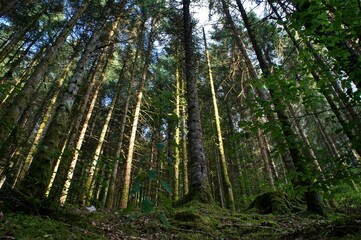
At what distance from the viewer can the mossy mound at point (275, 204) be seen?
6641 mm

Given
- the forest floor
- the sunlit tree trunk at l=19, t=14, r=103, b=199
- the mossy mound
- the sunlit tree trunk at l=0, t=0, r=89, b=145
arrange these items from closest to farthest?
the forest floor < the sunlit tree trunk at l=19, t=14, r=103, b=199 < the sunlit tree trunk at l=0, t=0, r=89, b=145 < the mossy mound

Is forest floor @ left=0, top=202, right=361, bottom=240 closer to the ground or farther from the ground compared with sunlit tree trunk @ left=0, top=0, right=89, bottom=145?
closer to the ground

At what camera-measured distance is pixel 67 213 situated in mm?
3387

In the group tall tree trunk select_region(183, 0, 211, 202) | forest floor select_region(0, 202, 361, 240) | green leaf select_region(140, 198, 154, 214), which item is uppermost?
tall tree trunk select_region(183, 0, 211, 202)

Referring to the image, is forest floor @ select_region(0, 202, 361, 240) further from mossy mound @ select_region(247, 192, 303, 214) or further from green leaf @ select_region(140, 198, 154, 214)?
mossy mound @ select_region(247, 192, 303, 214)

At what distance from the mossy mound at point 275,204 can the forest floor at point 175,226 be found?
817mm

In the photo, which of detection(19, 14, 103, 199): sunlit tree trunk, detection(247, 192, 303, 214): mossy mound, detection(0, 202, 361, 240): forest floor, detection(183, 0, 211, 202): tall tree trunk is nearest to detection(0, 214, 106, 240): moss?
detection(0, 202, 361, 240): forest floor

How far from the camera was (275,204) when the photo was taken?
6.76 m

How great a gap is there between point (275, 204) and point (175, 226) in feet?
12.7

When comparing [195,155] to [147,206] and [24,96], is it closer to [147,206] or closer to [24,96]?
[24,96]

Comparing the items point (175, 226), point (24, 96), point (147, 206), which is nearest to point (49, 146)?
point (24, 96)

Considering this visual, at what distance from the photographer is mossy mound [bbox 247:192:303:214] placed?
6.64m

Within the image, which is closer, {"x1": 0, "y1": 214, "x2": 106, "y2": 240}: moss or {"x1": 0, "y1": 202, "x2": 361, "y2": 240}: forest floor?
{"x1": 0, "y1": 214, "x2": 106, "y2": 240}: moss

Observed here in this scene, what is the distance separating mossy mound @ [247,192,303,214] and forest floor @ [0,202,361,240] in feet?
2.68
